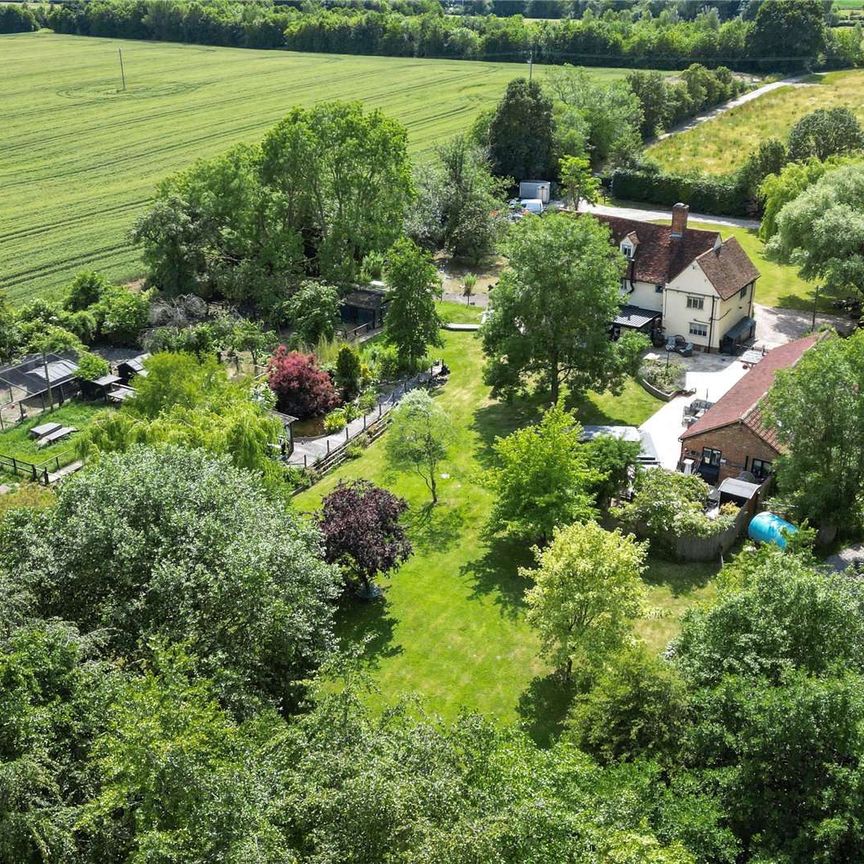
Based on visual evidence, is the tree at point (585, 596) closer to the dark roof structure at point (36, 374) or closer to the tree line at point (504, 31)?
the dark roof structure at point (36, 374)

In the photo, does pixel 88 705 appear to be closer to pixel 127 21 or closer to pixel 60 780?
pixel 60 780

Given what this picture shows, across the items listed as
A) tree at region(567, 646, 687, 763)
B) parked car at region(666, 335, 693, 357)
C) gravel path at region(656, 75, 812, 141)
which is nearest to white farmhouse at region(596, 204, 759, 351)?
parked car at region(666, 335, 693, 357)

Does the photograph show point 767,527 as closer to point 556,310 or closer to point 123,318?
Answer: point 556,310

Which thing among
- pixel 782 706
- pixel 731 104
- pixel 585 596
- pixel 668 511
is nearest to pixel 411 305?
pixel 668 511

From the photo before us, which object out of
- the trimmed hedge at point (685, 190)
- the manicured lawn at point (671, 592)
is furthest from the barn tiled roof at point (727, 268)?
the trimmed hedge at point (685, 190)

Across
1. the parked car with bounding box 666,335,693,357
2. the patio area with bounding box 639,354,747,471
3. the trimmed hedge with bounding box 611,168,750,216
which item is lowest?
the patio area with bounding box 639,354,747,471

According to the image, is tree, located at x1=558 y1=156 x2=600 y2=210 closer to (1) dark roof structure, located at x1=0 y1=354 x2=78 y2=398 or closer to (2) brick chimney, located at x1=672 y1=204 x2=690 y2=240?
(2) brick chimney, located at x1=672 y1=204 x2=690 y2=240

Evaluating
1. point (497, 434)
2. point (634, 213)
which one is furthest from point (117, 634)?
point (634, 213)
